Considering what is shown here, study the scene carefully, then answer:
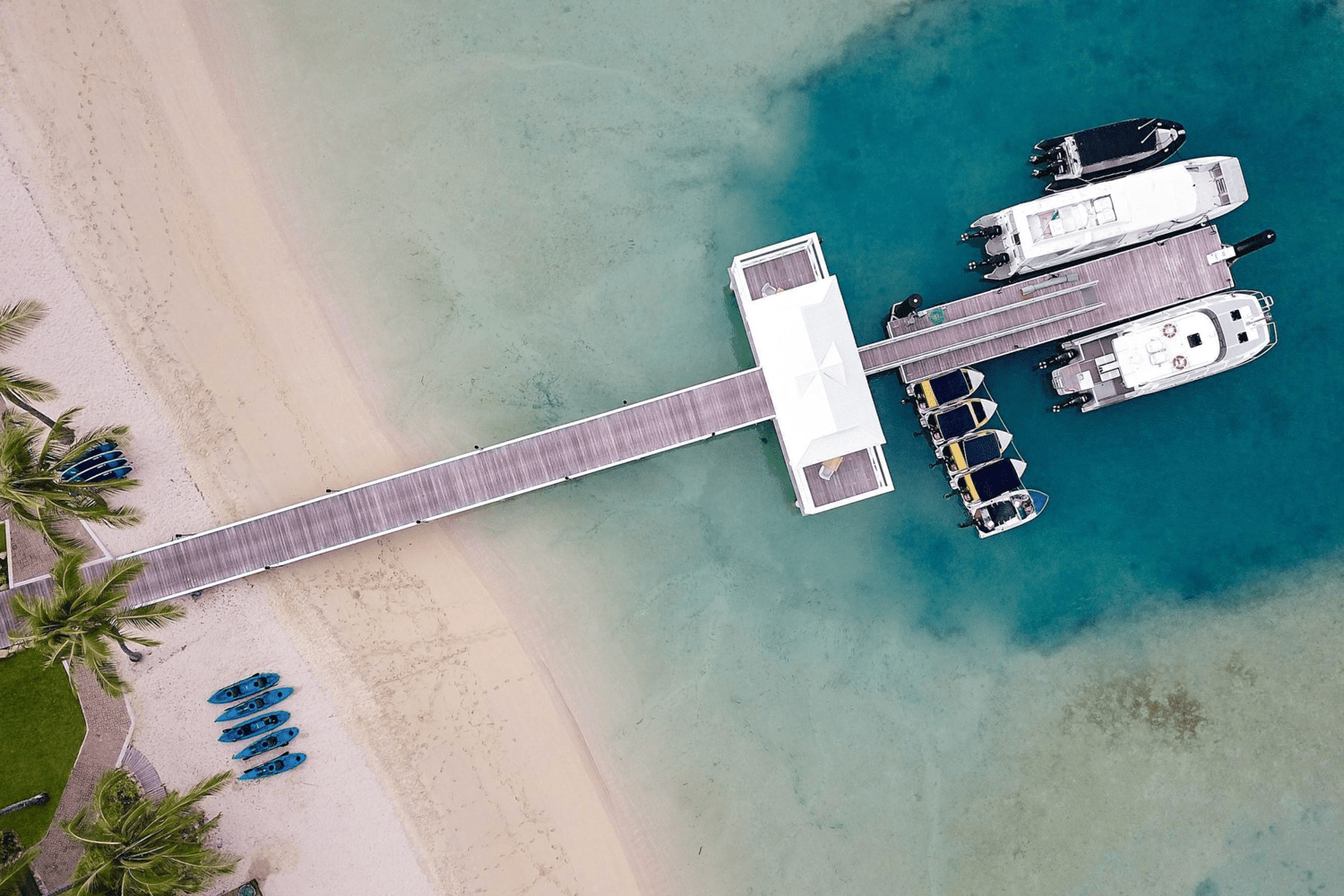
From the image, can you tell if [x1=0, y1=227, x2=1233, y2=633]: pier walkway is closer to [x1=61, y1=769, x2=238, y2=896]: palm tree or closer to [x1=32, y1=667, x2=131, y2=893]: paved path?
[x1=32, y1=667, x2=131, y2=893]: paved path

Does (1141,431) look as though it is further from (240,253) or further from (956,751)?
Answer: (240,253)

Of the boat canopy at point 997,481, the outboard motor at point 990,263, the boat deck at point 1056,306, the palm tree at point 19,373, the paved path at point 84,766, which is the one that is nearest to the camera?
the palm tree at point 19,373

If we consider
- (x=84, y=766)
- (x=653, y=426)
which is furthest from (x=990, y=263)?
(x=84, y=766)

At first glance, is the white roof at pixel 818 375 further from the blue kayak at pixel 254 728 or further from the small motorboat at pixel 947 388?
the blue kayak at pixel 254 728

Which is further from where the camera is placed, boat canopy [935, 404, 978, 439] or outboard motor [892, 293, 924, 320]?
boat canopy [935, 404, 978, 439]

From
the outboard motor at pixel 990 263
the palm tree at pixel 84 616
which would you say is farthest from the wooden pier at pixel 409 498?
the outboard motor at pixel 990 263

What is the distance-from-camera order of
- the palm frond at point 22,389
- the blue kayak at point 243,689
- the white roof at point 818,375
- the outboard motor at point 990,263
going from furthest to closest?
the blue kayak at point 243,689 < the outboard motor at point 990,263 < the white roof at point 818,375 < the palm frond at point 22,389

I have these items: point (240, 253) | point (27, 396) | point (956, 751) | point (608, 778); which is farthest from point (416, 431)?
point (956, 751)

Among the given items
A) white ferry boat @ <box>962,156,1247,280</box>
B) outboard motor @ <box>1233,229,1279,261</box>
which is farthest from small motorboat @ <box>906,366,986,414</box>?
outboard motor @ <box>1233,229,1279,261</box>
